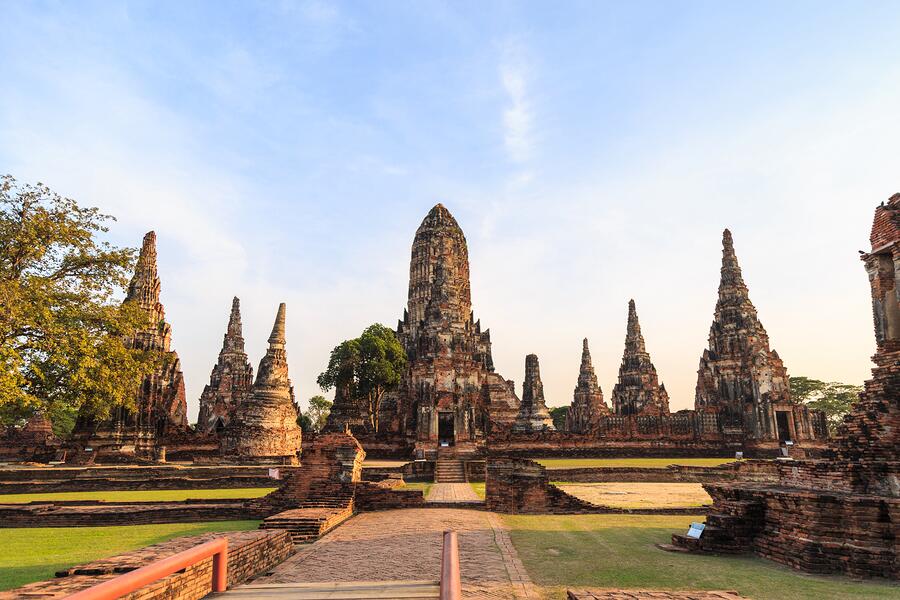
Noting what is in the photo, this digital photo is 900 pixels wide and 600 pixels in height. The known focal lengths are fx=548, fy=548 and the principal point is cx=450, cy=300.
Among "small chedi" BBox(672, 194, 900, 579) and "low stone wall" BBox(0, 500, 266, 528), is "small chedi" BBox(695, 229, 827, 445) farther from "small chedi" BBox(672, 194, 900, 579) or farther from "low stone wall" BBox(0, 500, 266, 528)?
"low stone wall" BBox(0, 500, 266, 528)

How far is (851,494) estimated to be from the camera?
7250 millimetres

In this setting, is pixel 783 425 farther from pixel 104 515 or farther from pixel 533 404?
pixel 104 515

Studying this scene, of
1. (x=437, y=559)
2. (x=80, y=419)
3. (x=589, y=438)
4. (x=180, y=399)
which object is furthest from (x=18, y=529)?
(x=180, y=399)

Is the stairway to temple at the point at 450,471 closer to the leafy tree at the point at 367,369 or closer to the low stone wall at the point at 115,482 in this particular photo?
the low stone wall at the point at 115,482

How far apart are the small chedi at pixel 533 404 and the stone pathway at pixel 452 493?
15389mm

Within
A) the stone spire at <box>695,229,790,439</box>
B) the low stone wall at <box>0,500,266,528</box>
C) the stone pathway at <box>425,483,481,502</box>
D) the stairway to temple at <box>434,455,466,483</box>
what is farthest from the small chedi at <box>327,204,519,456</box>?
the low stone wall at <box>0,500,266,528</box>

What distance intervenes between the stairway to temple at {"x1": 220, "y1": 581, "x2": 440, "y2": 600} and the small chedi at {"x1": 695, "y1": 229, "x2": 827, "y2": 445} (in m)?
30.7

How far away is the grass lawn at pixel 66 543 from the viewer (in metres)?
6.48

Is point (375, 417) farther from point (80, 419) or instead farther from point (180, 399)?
point (80, 419)

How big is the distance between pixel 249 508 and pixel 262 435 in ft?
43.5

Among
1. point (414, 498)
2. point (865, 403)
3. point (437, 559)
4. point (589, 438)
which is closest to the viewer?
point (437, 559)

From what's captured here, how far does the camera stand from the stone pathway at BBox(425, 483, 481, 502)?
1330 cm

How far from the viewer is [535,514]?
11742 millimetres

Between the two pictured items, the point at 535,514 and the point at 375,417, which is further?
the point at 375,417
